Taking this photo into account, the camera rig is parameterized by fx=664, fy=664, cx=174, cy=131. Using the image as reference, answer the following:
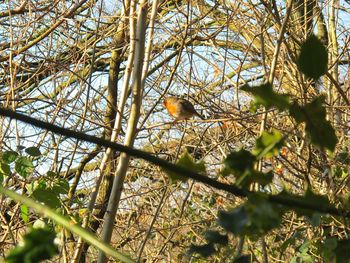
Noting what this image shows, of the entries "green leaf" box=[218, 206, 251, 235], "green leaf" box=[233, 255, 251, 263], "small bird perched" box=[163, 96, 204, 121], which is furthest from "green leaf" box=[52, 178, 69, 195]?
"green leaf" box=[218, 206, 251, 235]

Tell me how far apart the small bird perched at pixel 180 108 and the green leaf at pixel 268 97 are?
3955 mm

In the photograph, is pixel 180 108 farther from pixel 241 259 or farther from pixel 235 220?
pixel 235 220

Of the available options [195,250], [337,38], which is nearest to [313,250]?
[337,38]

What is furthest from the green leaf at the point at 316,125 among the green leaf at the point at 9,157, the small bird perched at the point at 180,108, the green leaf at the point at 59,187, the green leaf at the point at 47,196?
the small bird perched at the point at 180,108

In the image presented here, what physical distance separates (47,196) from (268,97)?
7.32 feet

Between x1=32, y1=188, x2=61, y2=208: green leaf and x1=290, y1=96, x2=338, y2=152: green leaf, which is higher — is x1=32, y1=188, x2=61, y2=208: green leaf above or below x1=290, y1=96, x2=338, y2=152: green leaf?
above

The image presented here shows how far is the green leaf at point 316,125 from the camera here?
511 millimetres

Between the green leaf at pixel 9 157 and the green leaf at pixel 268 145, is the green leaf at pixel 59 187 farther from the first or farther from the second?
the green leaf at pixel 268 145

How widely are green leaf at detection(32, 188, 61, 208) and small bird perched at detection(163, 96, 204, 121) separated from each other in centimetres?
191

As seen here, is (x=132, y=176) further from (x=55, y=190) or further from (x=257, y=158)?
(x=257, y=158)

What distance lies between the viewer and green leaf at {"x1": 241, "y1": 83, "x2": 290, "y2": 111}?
1.57ft

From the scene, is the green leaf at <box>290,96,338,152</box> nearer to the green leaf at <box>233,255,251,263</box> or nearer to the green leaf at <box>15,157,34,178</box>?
the green leaf at <box>233,255,251,263</box>

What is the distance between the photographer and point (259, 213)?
16.8 inches

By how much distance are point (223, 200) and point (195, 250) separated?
4.45 metres
